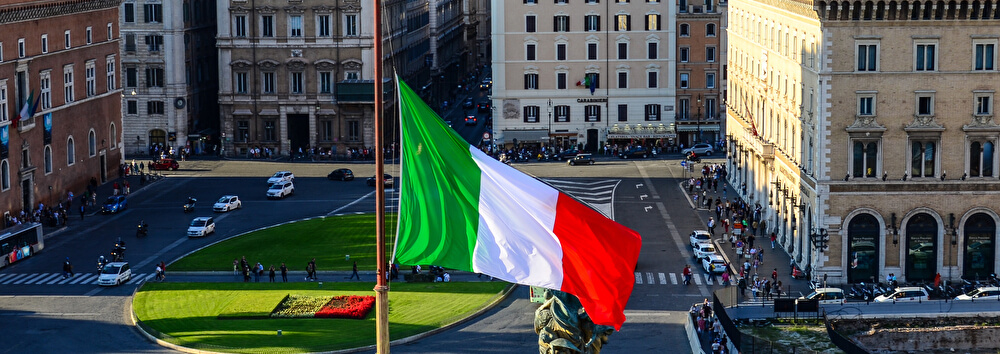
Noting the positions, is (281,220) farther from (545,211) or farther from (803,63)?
(545,211)

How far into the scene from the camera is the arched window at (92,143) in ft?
407

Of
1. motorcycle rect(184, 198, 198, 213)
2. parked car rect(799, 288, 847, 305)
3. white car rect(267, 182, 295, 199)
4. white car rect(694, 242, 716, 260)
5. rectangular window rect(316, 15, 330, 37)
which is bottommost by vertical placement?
parked car rect(799, 288, 847, 305)

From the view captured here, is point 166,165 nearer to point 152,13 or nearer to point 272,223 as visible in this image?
point 152,13

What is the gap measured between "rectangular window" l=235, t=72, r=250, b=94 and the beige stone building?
236 ft

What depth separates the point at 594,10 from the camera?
465 ft

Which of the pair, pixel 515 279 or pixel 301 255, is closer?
pixel 515 279

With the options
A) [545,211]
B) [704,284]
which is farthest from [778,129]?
[545,211]

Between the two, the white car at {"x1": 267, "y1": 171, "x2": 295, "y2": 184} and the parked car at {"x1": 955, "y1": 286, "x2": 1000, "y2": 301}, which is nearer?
the parked car at {"x1": 955, "y1": 286, "x2": 1000, "y2": 301}

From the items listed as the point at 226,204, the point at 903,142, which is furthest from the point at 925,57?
the point at 226,204

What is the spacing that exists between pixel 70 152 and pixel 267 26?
2984 centimetres

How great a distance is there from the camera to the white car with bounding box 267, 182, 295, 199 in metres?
119

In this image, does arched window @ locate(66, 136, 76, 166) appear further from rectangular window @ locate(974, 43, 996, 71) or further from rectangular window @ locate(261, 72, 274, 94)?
rectangular window @ locate(974, 43, 996, 71)

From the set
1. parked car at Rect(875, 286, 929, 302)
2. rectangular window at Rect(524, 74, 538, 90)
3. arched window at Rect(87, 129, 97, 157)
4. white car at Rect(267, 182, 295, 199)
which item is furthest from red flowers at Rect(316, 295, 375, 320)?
rectangular window at Rect(524, 74, 538, 90)

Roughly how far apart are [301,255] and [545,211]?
6863 cm
